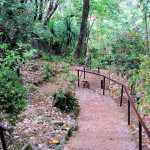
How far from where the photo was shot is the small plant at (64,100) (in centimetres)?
518

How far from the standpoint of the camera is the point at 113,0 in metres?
12.6

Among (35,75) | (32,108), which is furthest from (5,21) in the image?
(35,75)

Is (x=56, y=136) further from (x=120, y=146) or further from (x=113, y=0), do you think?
(x=113, y=0)

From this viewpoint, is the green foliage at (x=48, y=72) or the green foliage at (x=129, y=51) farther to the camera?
the green foliage at (x=48, y=72)

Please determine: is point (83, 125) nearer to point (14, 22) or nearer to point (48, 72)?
point (14, 22)

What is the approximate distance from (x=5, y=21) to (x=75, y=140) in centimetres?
346

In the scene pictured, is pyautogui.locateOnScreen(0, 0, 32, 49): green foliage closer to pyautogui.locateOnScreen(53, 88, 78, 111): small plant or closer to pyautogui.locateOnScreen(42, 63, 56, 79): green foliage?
pyautogui.locateOnScreen(53, 88, 78, 111): small plant

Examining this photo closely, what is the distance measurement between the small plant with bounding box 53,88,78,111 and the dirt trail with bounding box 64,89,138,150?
43 centimetres

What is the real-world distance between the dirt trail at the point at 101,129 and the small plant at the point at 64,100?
434 millimetres

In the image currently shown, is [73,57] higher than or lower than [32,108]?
higher

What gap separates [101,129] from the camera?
4234 mm

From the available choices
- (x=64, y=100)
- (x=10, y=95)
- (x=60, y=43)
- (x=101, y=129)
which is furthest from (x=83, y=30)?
(x=10, y=95)

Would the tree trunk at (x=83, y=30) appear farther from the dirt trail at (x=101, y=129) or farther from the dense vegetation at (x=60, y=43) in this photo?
the dirt trail at (x=101, y=129)

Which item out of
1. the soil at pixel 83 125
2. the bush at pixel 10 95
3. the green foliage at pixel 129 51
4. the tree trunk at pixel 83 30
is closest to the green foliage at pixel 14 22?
the soil at pixel 83 125
